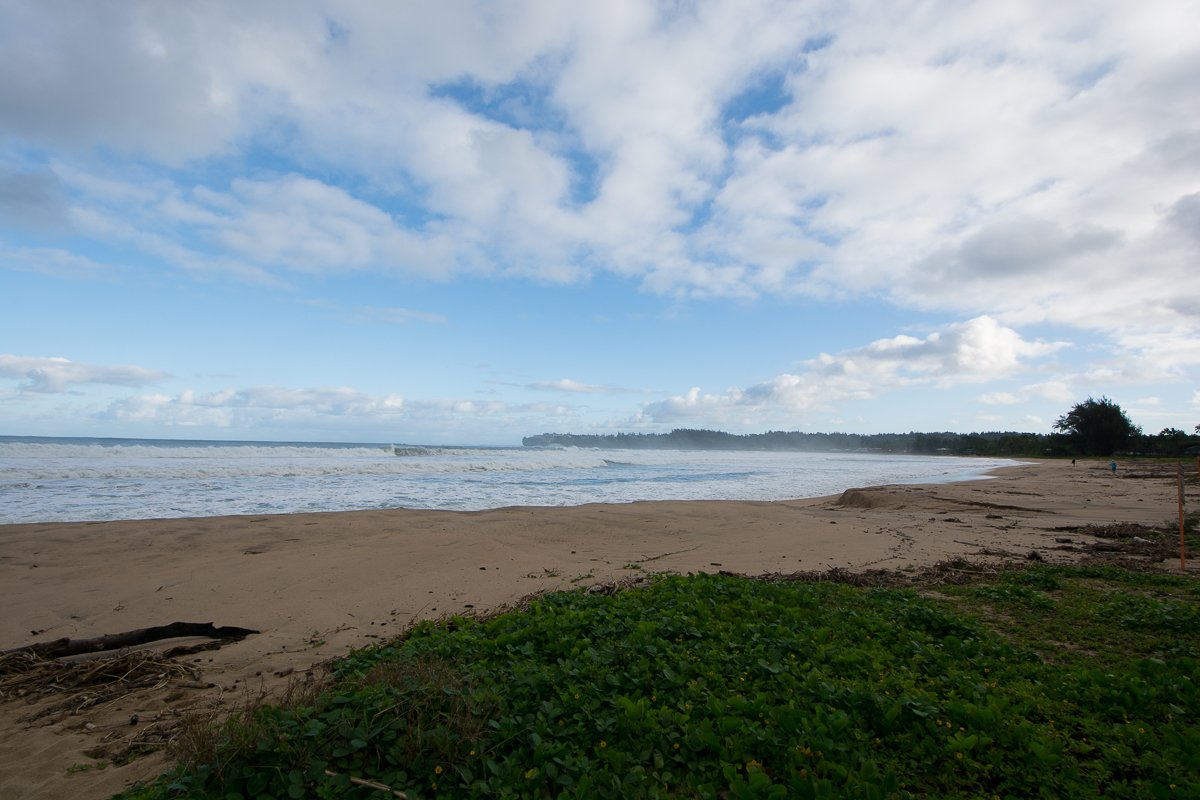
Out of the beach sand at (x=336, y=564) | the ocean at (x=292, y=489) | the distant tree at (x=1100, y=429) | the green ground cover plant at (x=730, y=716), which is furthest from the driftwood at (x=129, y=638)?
the distant tree at (x=1100, y=429)

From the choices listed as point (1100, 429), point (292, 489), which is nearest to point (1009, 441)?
point (1100, 429)

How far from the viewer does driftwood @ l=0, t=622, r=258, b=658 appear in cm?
536

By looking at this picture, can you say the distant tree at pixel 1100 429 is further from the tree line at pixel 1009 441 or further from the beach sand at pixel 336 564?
the beach sand at pixel 336 564

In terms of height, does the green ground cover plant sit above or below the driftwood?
above

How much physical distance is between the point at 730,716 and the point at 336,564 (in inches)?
298

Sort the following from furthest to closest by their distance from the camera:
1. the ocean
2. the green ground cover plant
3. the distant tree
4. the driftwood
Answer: the distant tree
the ocean
the driftwood
the green ground cover plant

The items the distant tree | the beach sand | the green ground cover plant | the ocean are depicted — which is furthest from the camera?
the distant tree

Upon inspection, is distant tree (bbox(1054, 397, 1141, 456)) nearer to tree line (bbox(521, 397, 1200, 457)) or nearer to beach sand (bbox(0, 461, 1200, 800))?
tree line (bbox(521, 397, 1200, 457))

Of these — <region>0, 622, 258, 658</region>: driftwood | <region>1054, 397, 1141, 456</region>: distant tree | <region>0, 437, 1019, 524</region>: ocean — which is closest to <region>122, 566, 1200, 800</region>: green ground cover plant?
<region>0, 622, 258, 658</region>: driftwood

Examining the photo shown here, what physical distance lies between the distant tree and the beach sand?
51.2 m

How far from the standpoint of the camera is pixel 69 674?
4.91 meters

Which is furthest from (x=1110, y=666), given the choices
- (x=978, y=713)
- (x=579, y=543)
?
(x=579, y=543)

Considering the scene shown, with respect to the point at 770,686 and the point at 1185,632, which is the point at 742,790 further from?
the point at 1185,632

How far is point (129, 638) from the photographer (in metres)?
5.71
